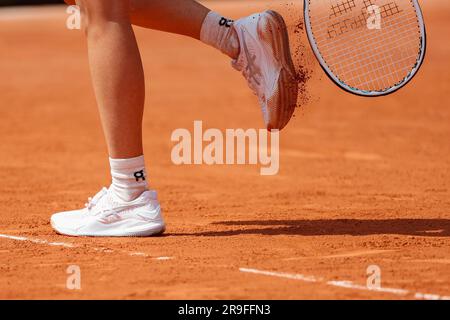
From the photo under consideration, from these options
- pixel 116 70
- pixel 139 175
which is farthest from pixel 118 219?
pixel 116 70

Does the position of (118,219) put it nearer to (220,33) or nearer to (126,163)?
(126,163)

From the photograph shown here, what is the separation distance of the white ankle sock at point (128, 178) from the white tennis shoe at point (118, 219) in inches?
0.9

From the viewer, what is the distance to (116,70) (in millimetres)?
3803

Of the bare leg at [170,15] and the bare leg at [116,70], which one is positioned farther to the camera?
the bare leg at [170,15]

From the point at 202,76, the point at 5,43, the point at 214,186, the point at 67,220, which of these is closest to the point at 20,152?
→ the point at 214,186

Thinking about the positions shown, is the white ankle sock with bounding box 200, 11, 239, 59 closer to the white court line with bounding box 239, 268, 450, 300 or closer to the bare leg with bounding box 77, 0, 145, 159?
the bare leg with bounding box 77, 0, 145, 159

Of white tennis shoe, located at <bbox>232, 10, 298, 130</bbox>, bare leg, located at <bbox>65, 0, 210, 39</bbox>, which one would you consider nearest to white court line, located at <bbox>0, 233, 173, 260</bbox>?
white tennis shoe, located at <bbox>232, 10, 298, 130</bbox>

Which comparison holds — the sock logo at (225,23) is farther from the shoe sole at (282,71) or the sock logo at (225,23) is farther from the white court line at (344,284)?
the white court line at (344,284)

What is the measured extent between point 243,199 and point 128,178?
1.15m

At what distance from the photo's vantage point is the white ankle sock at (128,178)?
12.7 feet

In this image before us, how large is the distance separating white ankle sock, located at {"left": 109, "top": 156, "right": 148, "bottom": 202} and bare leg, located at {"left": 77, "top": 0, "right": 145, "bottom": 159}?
0.04 m

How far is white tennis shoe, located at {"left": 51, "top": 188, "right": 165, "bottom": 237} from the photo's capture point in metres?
3.93

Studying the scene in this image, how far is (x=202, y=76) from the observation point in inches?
431

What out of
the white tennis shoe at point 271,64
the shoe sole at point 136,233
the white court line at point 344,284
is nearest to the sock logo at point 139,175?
the shoe sole at point 136,233
